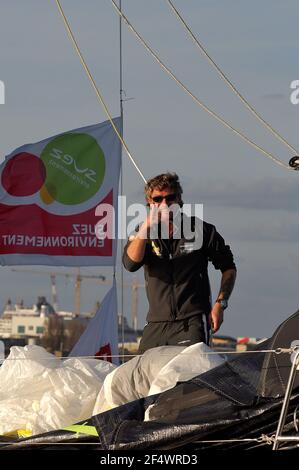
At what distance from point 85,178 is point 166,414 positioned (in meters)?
7.08

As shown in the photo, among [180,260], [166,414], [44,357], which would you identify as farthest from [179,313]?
[166,414]

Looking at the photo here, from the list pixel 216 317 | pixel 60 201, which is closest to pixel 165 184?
pixel 216 317

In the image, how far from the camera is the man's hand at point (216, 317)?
7812mm

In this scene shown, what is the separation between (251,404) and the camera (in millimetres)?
6203

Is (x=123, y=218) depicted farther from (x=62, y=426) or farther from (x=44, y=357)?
(x=62, y=426)

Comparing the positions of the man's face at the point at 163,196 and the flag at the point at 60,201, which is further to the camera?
the flag at the point at 60,201

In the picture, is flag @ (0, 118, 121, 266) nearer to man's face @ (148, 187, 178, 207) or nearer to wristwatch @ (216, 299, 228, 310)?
wristwatch @ (216, 299, 228, 310)

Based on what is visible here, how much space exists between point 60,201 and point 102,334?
1.53m

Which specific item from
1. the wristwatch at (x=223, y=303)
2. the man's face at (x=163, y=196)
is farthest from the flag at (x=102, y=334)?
the man's face at (x=163, y=196)

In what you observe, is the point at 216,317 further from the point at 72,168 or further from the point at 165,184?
the point at 72,168

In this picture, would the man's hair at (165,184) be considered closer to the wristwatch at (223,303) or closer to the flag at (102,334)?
the wristwatch at (223,303)

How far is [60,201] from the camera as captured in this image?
1321 cm

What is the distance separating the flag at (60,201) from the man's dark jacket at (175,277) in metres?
5.21
